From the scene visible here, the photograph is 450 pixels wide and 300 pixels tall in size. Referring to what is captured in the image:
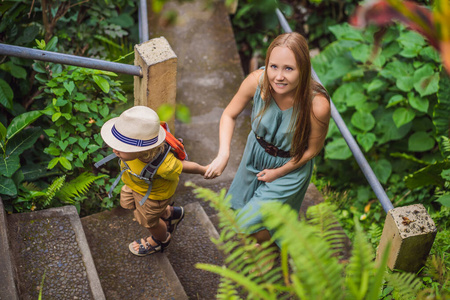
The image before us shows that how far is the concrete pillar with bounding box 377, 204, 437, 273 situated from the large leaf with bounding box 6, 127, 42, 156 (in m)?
2.28

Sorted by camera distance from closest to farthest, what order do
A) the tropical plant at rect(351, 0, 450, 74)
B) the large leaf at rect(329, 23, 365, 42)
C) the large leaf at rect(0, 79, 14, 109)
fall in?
the tropical plant at rect(351, 0, 450, 74)
the large leaf at rect(0, 79, 14, 109)
the large leaf at rect(329, 23, 365, 42)

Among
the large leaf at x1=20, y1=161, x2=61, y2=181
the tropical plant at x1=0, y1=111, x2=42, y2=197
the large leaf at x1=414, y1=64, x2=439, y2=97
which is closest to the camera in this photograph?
the tropical plant at x1=0, y1=111, x2=42, y2=197

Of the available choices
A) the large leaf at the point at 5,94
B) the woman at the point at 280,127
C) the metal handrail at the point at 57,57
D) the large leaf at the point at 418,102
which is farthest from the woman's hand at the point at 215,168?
the large leaf at the point at 418,102

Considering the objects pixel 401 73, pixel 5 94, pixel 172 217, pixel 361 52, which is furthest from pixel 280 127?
pixel 361 52

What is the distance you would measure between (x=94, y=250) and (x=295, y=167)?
1360 mm

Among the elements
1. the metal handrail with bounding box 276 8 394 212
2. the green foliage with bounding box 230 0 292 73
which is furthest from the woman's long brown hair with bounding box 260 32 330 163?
the green foliage with bounding box 230 0 292 73

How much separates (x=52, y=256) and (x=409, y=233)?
1944 mm

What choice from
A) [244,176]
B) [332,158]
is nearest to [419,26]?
[244,176]

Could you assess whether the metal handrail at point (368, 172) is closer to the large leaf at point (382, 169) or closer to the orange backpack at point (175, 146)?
the orange backpack at point (175, 146)

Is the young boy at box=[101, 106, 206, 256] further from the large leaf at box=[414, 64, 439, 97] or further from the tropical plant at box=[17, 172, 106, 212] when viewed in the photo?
the large leaf at box=[414, 64, 439, 97]

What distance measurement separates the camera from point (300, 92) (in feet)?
7.86

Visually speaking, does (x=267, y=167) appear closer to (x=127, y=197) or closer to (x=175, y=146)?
(x=175, y=146)

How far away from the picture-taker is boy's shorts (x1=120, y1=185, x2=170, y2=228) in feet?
8.85

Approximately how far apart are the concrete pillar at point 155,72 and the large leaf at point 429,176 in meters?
2.03
